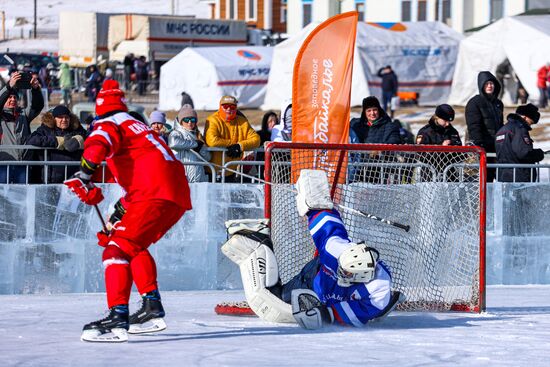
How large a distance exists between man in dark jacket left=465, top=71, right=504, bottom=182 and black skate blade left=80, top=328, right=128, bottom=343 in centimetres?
627

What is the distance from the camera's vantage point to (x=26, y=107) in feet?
39.5

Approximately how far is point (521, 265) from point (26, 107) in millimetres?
4881

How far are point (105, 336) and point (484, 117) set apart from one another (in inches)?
256

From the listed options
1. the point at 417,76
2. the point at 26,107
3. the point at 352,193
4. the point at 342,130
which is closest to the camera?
the point at 352,193

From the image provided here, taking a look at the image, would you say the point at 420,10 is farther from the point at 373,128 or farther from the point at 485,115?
the point at 373,128

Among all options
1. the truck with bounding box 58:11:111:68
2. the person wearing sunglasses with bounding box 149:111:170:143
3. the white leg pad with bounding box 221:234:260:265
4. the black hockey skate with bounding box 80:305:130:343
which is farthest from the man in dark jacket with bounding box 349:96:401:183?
the truck with bounding box 58:11:111:68

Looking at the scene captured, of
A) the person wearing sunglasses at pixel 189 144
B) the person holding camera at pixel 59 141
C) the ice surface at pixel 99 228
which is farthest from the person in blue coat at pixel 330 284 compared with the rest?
the person holding camera at pixel 59 141

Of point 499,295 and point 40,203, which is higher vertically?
point 40,203

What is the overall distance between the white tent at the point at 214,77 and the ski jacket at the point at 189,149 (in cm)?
2478

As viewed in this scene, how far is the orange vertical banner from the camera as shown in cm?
1096

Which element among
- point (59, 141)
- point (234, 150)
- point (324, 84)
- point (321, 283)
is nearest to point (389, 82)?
point (234, 150)

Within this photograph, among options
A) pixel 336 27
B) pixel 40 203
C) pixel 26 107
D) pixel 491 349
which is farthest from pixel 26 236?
pixel 491 349

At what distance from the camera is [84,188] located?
7.18 metres

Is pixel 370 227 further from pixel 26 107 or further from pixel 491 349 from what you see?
pixel 26 107
